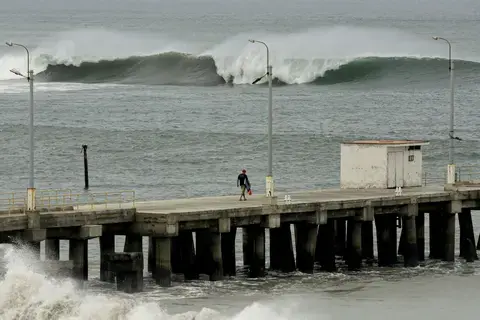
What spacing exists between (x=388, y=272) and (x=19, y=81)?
80369mm

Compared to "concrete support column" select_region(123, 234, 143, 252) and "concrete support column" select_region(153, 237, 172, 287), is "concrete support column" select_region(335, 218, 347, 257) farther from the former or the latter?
"concrete support column" select_region(123, 234, 143, 252)

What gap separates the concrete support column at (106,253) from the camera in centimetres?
3631

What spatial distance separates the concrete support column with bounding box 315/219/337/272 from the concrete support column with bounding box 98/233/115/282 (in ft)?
18.6

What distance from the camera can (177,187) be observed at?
58719 mm

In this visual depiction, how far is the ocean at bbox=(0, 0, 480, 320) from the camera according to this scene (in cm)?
3438

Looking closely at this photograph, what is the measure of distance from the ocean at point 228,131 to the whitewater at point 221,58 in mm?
195

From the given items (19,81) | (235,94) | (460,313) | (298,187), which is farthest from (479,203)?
(19,81)

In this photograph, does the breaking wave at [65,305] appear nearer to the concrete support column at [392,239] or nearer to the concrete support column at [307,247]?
the concrete support column at [307,247]

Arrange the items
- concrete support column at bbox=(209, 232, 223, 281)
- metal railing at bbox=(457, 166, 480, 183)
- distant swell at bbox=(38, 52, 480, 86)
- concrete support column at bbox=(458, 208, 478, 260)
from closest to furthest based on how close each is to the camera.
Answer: concrete support column at bbox=(209, 232, 223, 281) → concrete support column at bbox=(458, 208, 478, 260) → metal railing at bbox=(457, 166, 480, 183) → distant swell at bbox=(38, 52, 480, 86)

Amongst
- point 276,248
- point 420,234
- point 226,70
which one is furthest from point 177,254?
point 226,70

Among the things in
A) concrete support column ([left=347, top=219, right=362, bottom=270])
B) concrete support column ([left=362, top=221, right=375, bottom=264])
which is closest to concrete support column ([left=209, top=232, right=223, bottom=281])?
concrete support column ([left=347, top=219, right=362, bottom=270])

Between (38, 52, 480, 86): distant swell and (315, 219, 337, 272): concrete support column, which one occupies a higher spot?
(38, 52, 480, 86): distant swell

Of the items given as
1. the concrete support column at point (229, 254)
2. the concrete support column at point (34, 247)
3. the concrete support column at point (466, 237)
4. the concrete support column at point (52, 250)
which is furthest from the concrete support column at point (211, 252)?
the concrete support column at point (466, 237)

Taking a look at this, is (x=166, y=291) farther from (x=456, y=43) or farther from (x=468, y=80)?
(x=456, y=43)
